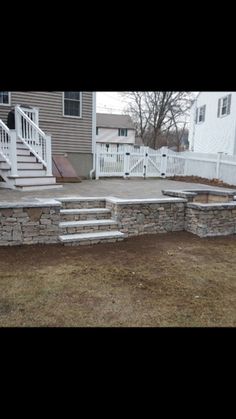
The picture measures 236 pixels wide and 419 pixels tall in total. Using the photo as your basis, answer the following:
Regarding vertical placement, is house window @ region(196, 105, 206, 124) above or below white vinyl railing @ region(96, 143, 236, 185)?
above

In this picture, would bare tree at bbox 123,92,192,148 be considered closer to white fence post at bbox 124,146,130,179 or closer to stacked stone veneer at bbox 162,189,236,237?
white fence post at bbox 124,146,130,179

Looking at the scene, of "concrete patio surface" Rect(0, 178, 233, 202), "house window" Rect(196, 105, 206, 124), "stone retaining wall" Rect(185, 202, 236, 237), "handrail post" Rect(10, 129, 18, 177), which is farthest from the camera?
"house window" Rect(196, 105, 206, 124)

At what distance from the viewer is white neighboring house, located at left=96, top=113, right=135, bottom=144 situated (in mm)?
31828

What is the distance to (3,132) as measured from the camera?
759 centimetres

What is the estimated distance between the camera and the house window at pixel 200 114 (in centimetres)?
1585

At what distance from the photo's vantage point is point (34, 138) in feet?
26.6

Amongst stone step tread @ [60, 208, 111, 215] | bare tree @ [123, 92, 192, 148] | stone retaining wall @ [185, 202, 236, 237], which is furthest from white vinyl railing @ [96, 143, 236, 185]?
bare tree @ [123, 92, 192, 148]

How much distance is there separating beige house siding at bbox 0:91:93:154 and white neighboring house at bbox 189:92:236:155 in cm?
633

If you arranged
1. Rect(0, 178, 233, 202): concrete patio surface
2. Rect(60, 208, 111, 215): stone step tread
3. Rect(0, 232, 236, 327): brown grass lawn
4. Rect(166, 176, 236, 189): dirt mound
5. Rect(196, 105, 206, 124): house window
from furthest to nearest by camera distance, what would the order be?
1. Rect(196, 105, 206, 124): house window
2. Rect(166, 176, 236, 189): dirt mound
3. Rect(0, 178, 233, 202): concrete patio surface
4. Rect(60, 208, 111, 215): stone step tread
5. Rect(0, 232, 236, 327): brown grass lawn

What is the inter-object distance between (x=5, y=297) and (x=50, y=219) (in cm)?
182
